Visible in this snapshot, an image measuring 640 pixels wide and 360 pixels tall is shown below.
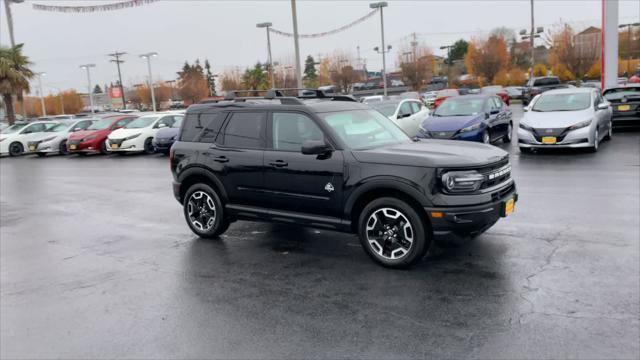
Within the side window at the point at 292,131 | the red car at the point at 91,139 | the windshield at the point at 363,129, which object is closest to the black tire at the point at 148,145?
the red car at the point at 91,139

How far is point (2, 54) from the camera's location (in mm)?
34938

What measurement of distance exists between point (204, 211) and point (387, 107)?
1100 cm

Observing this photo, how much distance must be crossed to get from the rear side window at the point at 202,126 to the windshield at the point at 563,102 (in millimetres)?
10090

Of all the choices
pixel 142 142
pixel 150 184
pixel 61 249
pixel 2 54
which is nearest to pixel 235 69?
pixel 2 54

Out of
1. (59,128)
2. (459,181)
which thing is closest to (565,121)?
(459,181)

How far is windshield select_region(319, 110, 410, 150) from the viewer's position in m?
6.35

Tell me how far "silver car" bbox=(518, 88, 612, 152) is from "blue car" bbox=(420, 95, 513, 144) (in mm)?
1064

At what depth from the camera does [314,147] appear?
6012mm

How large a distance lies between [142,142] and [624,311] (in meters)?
19.2

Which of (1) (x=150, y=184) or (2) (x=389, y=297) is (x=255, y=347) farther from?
(1) (x=150, y=184)

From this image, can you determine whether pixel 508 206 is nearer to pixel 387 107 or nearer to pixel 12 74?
pixel 387 107

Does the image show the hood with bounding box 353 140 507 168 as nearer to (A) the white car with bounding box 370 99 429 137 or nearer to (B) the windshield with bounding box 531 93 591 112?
(B) the windshield with bounding box 531 93 591 112

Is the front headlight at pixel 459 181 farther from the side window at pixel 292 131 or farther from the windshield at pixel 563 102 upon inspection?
the windshield at pixel 563 102

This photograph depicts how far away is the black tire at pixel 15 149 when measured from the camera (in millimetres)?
25922
